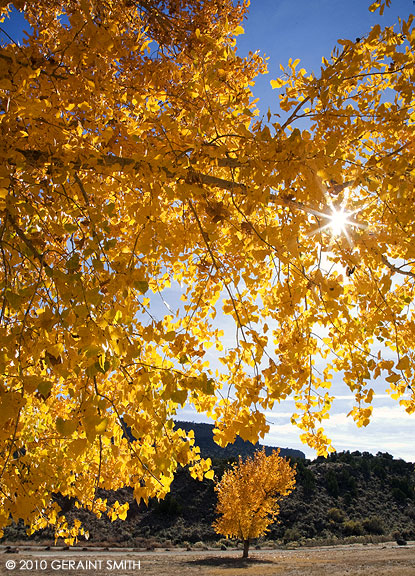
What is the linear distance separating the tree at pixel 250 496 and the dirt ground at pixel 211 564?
4.58 ft

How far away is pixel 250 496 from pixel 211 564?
3.93 m

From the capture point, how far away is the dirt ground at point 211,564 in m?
15.4

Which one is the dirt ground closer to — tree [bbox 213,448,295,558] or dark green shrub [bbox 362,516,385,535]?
tree [bbox 213,448,295,558]

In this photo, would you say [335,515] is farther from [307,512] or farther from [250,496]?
[250,496]

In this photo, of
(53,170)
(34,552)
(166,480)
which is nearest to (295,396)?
(166,480)

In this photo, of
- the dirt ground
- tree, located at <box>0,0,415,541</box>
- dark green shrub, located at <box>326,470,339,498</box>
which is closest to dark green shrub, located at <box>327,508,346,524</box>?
dark green shrub, located at <box>326,470,339,498</box>

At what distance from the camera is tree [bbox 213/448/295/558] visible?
21.2m

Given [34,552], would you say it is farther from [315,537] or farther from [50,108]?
[50,108]

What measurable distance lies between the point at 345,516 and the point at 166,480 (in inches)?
1515

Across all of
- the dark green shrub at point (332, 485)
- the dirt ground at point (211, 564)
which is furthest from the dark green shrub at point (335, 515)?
the dirt ground at point (211, 564)

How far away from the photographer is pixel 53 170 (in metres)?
2.37

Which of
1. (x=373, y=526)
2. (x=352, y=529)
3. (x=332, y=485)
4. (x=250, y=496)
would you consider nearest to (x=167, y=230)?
(x=250, y=496)

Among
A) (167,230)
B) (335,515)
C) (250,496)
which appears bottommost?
(335,515)

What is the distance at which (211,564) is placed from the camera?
1895 centimetres
